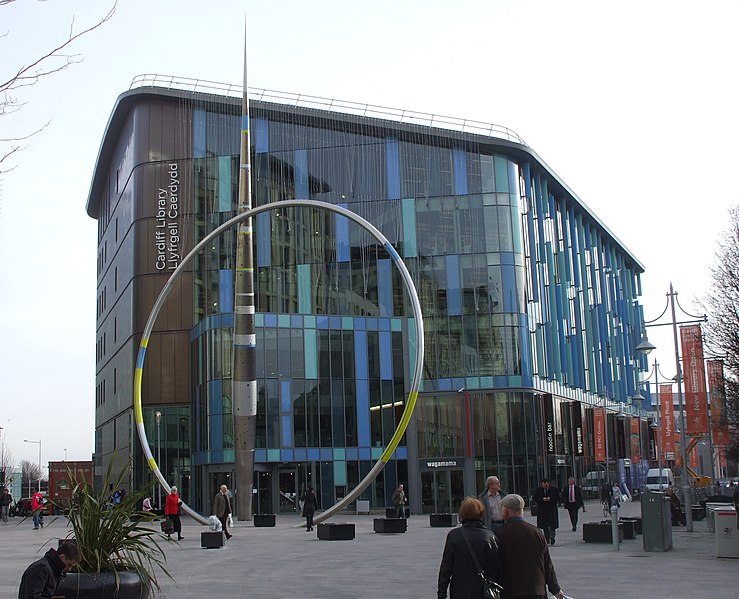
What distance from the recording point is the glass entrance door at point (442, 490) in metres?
51.5

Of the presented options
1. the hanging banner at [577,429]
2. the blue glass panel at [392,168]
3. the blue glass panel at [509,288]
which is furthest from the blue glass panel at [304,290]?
the hanging banner at [577,429]

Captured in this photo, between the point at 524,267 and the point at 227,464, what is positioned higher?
the point at 524,267

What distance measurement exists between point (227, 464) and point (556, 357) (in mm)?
22371

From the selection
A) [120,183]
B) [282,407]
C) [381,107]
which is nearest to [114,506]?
[282,407]

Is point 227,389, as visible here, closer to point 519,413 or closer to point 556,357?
point 519,413

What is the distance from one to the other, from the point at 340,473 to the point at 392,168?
1789 cm

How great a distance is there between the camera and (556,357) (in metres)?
60.8

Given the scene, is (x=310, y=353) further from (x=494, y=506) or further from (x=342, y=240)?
(x=494, y=506)

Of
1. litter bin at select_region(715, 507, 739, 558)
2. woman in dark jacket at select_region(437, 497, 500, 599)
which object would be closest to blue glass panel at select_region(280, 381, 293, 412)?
litter bin at select_region(715, 507, 739, 558)

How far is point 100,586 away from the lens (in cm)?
1059

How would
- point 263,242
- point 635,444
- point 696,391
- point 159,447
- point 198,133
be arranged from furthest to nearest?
point 635,444, point 198,133, point 159,447, point 263,242, point 696,391

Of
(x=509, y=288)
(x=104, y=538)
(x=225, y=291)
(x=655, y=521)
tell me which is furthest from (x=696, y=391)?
(x=104, y=538)

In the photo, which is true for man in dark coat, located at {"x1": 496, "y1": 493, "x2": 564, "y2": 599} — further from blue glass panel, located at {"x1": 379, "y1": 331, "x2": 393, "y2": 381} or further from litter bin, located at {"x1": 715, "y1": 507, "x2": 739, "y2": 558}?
blue glass panel, located at {"x1": 379, "y1": 331, "x2": 393, "y2": 381}

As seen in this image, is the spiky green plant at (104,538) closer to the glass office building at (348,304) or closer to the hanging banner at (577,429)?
the glass office building at (348,304)
